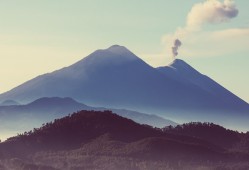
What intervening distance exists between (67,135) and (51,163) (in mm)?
12014

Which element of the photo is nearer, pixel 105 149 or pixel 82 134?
pixel 105 149

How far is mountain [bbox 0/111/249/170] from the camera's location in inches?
2231

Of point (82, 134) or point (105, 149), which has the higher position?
point (82, 134)

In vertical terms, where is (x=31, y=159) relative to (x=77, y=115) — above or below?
below

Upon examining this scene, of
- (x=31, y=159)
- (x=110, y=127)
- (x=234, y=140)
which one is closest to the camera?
(x=31, y=159)

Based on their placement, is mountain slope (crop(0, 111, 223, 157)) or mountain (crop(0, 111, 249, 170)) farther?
mountain slope (crop(0, 111, 223, 157))

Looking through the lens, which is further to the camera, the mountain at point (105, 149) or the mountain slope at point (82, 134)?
the mountain slope at point (82, 134)

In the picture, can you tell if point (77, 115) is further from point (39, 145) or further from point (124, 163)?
point (124, 163)

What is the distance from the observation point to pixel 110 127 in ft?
236

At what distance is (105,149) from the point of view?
6269 cm

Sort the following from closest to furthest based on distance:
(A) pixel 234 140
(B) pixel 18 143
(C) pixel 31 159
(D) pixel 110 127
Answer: (C) pixel 31 159 < (B) pixel 18 143 < (D) pixel 110 127 < (A) pixel 234 140

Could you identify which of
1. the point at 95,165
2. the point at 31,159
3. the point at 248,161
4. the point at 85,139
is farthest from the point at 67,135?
the point at 248,161

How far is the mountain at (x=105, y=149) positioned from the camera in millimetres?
56656

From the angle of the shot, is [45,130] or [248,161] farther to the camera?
[45,130]
